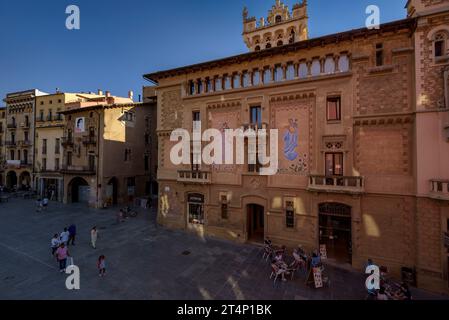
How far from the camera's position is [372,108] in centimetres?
1308

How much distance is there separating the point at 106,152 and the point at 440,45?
32.3 m

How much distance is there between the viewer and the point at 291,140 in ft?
49.6

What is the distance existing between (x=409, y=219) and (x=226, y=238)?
1237cm

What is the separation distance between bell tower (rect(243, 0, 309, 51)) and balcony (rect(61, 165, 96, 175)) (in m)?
28.2

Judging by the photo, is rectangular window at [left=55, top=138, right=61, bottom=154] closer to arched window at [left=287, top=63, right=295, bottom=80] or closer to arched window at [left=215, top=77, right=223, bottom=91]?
arched window at [left=215, top=77, right=223, bottom=91]

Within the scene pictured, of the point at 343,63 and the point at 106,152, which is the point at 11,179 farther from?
the point at 343,63

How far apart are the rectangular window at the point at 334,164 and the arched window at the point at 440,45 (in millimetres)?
7502

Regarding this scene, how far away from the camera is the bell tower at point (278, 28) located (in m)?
26.7

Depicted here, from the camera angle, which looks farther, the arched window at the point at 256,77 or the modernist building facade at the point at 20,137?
the modernist building facade at the point at 20,137

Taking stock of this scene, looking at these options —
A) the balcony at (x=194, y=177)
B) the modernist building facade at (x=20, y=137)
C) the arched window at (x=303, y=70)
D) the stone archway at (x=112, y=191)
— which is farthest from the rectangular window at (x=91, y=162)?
the arched window at (x=303, y=70)

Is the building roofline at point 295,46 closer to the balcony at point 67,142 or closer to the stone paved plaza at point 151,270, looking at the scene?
the stone paved plaza at point 151,270

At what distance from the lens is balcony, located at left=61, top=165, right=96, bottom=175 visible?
88.1 ft

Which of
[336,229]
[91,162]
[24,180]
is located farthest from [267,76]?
[24,180]

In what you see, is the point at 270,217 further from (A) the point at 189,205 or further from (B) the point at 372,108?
(B) the point at 372,108
